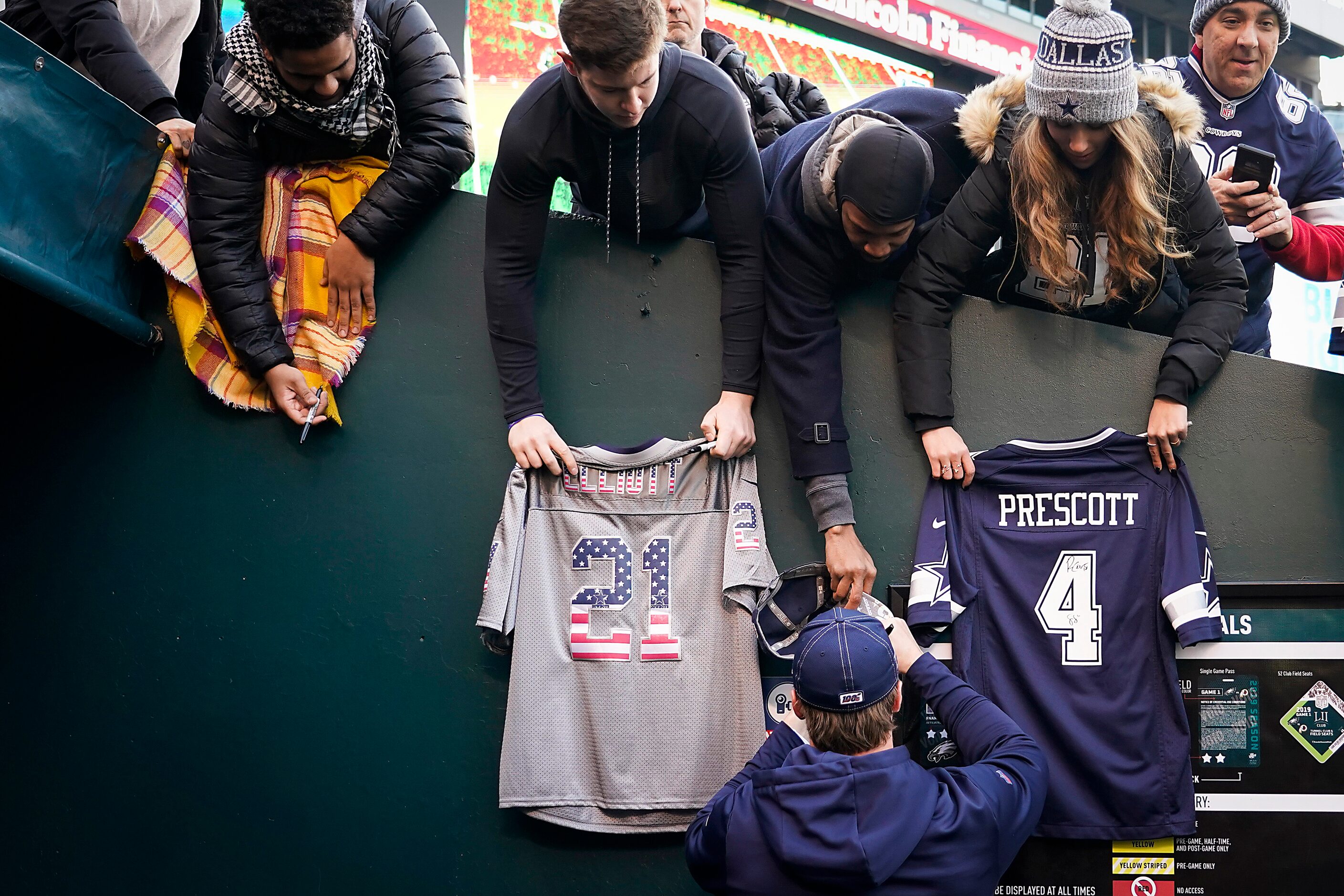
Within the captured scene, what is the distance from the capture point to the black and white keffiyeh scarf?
9.00 feet

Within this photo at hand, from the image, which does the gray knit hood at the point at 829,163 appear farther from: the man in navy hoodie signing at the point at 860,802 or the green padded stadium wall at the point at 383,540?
the man in navy hoodie signing at the point at 860,802

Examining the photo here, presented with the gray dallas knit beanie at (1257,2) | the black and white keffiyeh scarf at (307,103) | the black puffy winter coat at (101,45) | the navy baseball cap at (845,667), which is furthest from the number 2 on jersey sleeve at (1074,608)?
the black puffy winter coat at (101,45)

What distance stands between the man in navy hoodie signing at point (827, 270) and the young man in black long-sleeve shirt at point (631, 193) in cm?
8

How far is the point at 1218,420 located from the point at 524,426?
6.08 ft

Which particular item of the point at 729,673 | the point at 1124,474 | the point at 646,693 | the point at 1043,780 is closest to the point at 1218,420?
the point at 1124,474

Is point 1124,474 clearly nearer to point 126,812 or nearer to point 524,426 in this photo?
point 524,426

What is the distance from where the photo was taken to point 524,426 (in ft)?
9.39

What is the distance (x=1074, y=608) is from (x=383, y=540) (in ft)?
6.14

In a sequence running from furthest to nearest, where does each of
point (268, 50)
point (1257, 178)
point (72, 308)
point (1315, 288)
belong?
point (1315, 288) → point (1257, 178) → point (72, 308) → point (268, 50)

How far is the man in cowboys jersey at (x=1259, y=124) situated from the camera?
3186 millimetres

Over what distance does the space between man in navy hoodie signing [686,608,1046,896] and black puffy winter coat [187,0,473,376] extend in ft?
5.39

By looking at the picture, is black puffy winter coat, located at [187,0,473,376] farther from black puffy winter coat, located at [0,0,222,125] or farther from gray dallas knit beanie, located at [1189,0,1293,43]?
gray dallas knit beanie, located at [1189,0,1293,43]

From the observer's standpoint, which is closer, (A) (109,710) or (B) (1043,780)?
(B) (1043,780)

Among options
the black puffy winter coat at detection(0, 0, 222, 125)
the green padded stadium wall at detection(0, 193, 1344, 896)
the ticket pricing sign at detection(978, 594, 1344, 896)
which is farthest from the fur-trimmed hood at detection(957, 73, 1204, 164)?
the black puffy winter coat at detection(0, 0, 222, 125)
